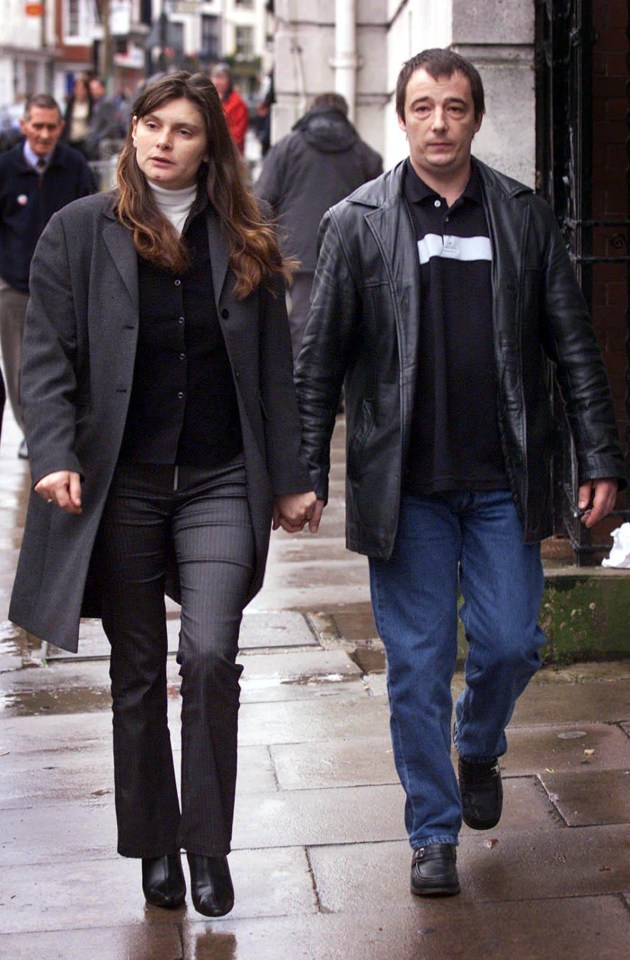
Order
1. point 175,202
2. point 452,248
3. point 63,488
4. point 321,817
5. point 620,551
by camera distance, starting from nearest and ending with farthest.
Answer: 1. point 63,488
2. point 175,202
3. point 452,248
4. point 321,817
5. point 620,551

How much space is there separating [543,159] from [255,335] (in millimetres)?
3150

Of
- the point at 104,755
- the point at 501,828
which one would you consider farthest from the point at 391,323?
the point at 104,755

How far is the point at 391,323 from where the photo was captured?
389 cm

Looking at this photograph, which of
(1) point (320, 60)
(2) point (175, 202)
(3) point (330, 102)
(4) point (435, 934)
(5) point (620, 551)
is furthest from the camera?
(1) point (320, 60)

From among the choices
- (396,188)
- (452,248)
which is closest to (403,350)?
(452,248)

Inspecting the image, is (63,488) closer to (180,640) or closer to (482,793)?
(180,640)

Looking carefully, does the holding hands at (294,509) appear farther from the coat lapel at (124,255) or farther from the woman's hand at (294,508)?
the coat lapel at (124,255)

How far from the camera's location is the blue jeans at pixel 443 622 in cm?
393

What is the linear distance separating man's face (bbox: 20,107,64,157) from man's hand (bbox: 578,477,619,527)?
604 cm

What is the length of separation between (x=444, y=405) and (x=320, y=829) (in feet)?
3.90

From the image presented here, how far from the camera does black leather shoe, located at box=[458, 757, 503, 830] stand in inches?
165

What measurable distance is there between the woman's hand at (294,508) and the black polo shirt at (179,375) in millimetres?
213

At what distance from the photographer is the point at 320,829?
4277 millimetres

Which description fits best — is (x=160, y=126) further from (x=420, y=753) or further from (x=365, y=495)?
(x=420, y=753)
